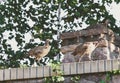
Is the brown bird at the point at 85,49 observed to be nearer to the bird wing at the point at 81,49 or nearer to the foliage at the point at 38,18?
the bird wing at the point at 81,49

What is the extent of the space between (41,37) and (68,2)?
1.38m

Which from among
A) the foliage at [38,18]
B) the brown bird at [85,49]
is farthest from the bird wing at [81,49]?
the foliage at [38,18]

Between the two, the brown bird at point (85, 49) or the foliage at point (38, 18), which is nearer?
the brown bird at point (85, 49)

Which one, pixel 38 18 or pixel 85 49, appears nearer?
pixel 85 49

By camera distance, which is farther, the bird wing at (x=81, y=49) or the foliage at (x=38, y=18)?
the foliage at (x=38, y=18)

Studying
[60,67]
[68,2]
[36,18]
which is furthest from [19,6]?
[60,67]

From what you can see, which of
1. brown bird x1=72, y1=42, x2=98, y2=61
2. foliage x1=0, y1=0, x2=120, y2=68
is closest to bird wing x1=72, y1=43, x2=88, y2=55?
brown bird x1=72, y1=42, x2=98, y2=61

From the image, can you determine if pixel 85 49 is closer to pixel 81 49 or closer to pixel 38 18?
pixel 81 49

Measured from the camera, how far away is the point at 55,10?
1435 cm

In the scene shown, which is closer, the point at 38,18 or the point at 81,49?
the point at 81,49

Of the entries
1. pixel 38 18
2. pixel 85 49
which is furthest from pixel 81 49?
pixel 38 18

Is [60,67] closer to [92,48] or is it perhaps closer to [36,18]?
[92,48]

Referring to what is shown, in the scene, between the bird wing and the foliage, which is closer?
the bird wing

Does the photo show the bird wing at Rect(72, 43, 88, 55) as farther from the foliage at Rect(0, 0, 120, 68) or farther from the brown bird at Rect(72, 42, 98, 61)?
the foliage at Rect(0, 0, 120, 68)
